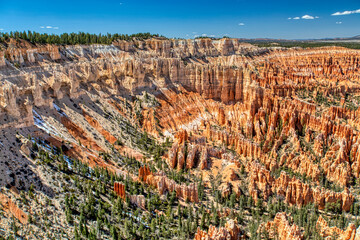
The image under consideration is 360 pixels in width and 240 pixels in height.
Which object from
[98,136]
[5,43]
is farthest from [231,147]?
[5,43]

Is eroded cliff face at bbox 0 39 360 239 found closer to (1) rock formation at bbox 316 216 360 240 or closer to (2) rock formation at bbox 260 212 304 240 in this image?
(2) rock formation at bbox 260 212 304 240

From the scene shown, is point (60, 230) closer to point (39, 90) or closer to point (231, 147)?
point (39, 90)

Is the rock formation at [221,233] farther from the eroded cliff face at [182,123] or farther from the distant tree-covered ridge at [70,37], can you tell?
the distant tree-covered ridge at [70,37]

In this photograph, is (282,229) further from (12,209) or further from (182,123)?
(182,123)

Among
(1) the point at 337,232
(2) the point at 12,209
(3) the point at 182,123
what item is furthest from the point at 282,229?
(3) the point at 182,123

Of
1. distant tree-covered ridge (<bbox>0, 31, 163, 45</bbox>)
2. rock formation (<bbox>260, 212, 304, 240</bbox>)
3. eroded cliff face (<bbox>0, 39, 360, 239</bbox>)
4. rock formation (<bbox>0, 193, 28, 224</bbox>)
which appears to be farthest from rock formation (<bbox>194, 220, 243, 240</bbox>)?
distant tree-covered ridge (<bbox>0, 31, 163, 45</bbox>)

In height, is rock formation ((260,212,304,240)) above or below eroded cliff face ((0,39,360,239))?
below

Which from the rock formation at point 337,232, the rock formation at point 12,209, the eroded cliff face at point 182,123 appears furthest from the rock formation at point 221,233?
the rock formation at point 12,209
